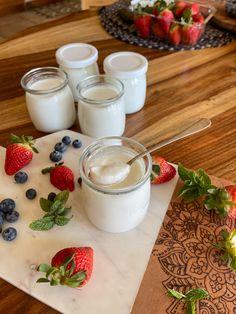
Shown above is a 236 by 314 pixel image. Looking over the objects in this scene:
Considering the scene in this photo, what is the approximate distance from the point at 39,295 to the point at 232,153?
53 centimetres

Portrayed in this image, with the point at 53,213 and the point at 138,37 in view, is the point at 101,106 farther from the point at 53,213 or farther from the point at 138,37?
the point at 138,37

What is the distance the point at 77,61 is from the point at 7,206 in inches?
16.5

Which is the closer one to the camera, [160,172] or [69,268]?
[69,268]

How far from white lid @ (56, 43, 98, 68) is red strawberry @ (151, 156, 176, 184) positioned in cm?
34

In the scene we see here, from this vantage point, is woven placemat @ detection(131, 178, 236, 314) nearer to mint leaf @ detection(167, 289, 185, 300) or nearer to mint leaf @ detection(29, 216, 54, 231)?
mint leaf @ detection(167, 289, 185, 300)

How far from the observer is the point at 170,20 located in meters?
1.22

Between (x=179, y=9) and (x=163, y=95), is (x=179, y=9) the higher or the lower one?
the higher one

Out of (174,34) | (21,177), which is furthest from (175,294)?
(174,34)

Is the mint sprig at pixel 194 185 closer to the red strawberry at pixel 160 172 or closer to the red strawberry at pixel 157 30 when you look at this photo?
the red strawberry at pixel 160 172

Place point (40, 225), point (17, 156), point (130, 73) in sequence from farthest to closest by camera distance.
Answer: point (130, 73) → point (17, 156) → point (40, 225)

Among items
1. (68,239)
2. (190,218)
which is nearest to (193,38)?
(190,218)

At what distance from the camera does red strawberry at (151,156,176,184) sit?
28.7 inches

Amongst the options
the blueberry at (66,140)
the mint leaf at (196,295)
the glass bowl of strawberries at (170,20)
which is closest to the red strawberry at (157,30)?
the glass bowl of strawberries at (170,20)

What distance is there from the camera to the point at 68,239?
65 cm
